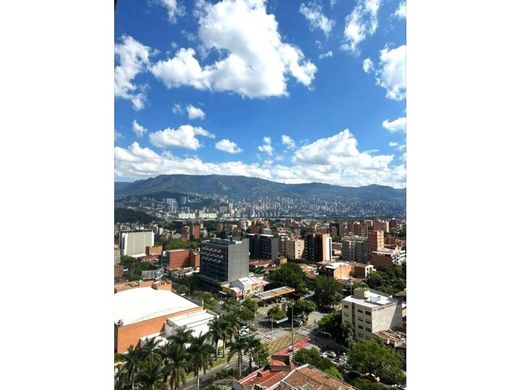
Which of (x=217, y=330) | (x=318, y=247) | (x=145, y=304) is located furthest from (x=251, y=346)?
(x=318, y=247)

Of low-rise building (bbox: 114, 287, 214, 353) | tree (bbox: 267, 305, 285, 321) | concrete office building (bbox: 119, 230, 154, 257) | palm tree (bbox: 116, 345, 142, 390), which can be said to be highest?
concrete office building (bbox: 119, 230, 154, 257)

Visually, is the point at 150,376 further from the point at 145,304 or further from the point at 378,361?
the point at 145,304

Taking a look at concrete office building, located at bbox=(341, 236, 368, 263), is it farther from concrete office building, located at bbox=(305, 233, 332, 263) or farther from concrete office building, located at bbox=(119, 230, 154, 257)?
concrete office building, located at bbox=(119, 230, 154, 257)

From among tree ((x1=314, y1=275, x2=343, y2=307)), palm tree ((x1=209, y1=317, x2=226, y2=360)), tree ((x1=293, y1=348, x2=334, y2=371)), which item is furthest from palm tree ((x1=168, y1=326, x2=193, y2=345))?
tree ((x1=314, y1=275, x2=343, y2=307))
